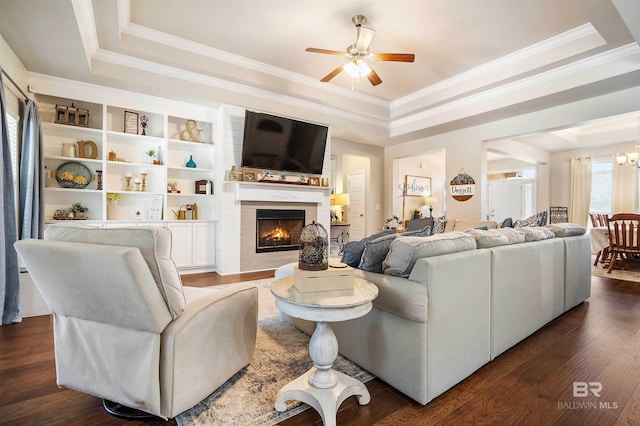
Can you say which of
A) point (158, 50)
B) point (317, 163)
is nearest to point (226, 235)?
point (317, 163)

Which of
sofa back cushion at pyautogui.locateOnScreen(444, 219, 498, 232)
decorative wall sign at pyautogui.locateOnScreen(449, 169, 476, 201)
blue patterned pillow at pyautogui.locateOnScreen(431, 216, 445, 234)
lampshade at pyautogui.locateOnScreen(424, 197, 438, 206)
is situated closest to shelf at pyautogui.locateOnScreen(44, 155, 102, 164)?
blue patterned pillow at pyautogui.locateOnScreen(431, 216, 445, 234)

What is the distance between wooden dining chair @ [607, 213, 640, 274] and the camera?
15.4 ft

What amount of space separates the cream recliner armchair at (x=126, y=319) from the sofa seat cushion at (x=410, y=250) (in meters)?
1.01

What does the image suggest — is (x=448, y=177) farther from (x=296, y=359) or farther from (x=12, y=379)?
(x=12, y=379)

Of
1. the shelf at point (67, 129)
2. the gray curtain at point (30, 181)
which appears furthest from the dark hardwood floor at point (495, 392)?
the shelf at point (67, 129)

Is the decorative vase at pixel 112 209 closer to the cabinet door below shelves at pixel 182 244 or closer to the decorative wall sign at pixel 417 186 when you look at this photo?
the cabinet door below shelves at pixel 182 244

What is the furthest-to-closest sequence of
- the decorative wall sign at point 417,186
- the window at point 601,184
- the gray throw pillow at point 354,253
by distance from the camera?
1. the decorative wall sign at point 417,186
2. the window at point 601,184
3. the gray throw pillow at point 354,253

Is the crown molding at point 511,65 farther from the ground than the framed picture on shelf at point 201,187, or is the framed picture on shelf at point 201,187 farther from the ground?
the crown molding at point 511,65

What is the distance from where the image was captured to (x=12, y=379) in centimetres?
177

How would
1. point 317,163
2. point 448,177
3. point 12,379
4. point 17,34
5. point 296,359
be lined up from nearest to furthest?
point 12,379, point 296,359, point 17,34, point 317,163, point 448,177

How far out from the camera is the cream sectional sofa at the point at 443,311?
1.56 metres

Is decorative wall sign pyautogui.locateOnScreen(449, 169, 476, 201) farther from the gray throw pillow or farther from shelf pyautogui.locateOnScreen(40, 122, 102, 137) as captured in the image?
shelf pyautogui.locateOnScreen(40, 122, 102, 137)

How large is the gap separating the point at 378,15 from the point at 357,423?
A: 3.70 metres

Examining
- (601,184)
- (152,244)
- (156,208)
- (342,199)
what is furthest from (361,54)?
(601,184)
